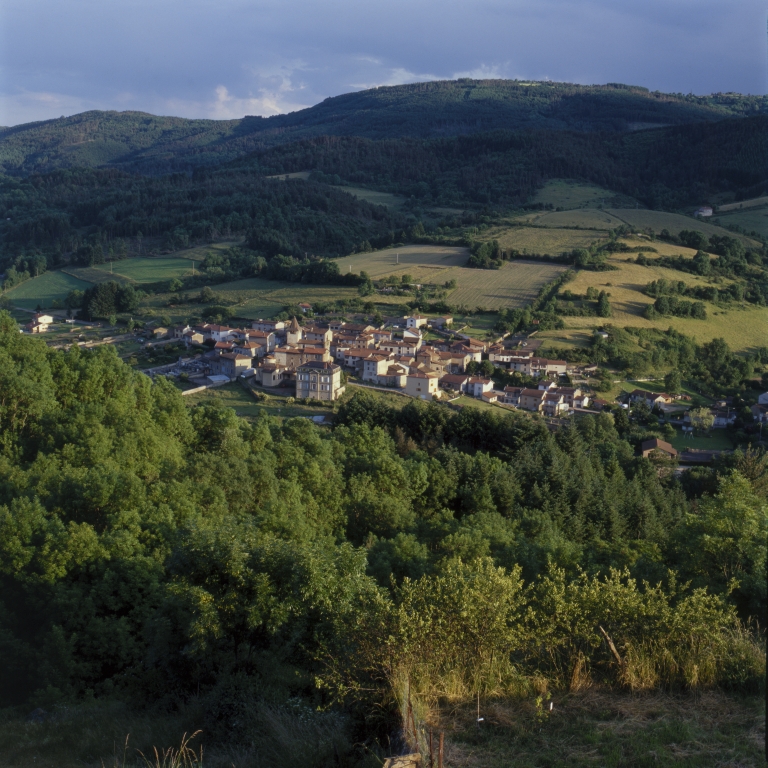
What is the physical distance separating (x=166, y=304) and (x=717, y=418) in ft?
105

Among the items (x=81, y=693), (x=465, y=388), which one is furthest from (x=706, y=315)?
(x=81, y=693)

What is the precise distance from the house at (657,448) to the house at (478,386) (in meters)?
7.33

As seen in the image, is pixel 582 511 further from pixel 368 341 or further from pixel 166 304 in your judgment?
pixel 166 304

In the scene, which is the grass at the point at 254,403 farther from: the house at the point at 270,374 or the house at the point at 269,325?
the house at the point at 269,325

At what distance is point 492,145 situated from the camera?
93.0 m

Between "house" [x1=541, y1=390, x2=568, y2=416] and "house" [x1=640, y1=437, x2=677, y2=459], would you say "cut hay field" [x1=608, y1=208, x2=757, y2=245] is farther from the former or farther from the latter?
"house" [x1=640, y1=437, x2=677, y2=459]

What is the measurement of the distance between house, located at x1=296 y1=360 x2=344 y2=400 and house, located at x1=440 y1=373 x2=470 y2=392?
4.70 meters

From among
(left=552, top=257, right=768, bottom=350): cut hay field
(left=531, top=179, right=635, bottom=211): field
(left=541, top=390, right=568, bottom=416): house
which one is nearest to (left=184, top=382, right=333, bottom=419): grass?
(left=541, top=390, right=568, bottom=416): house

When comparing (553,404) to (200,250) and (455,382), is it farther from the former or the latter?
(200,250)

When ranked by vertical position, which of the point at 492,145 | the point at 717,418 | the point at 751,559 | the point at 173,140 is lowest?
the point at 717,418

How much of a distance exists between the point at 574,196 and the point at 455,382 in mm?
51500

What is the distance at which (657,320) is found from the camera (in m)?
37.1

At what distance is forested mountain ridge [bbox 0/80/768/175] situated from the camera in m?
122

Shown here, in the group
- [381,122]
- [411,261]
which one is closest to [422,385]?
[411,261]
